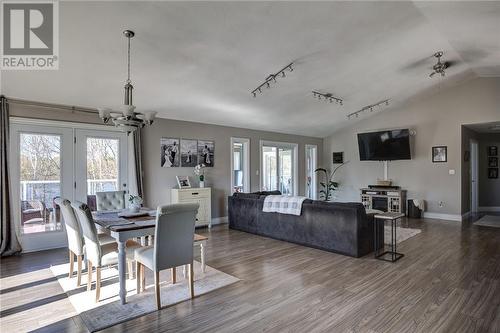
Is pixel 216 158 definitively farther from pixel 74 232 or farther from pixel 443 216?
pixel 443 216

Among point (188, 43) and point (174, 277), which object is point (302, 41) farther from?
point (174, 277)

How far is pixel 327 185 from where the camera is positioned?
989 centimetres

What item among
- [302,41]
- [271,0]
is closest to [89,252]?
[271,0]

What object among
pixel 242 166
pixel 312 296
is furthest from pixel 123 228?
pixel 242 166

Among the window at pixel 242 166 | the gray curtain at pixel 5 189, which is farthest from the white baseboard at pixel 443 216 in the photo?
the gray curtain at pixel 5 189

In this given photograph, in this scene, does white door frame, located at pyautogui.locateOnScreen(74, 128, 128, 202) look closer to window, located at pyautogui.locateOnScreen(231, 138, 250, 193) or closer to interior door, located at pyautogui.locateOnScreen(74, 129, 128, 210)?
interior door, located at pyautogui.locateOnScreen(74, 129, 128, 210)

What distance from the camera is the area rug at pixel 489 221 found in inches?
262

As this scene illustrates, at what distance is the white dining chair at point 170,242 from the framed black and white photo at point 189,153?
11.8 ft

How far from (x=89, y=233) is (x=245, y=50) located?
9.95 ft

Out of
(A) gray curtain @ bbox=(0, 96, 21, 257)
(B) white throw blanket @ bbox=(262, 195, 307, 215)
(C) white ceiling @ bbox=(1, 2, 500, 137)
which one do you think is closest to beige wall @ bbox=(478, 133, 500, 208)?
(C) white ceiling @ bbox=(1, 2, 500, 137)

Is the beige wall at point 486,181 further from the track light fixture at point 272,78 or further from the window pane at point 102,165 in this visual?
the window pane at point 102,165

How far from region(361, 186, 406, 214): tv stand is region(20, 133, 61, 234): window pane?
7441mm

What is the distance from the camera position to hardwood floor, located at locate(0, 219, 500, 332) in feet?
8.25

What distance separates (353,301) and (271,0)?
328cm
